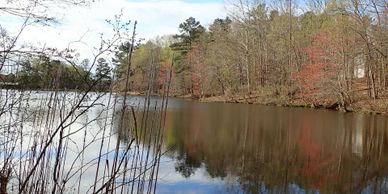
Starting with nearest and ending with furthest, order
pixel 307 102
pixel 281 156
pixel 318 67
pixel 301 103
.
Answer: pixel 281 156, pixel 318 67, pixel 307 102, pixel 301 103

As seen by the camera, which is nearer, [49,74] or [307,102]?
[49,74]

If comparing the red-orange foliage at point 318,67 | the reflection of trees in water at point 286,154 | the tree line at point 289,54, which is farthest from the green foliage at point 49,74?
the red-orange foliage at point 318,67

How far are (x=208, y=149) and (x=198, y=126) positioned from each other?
5107 mm

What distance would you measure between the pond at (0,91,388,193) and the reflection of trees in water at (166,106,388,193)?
2cm

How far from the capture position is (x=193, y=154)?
36.5ft

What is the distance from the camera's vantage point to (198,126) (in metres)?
17.0

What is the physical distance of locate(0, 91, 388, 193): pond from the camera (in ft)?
18.0

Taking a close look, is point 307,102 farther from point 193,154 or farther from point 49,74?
point 49,74

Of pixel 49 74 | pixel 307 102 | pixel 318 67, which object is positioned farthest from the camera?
pixel 307 102

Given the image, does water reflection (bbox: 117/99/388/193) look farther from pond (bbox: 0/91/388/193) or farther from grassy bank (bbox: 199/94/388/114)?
grassy bank (bbox: 199/94/388/114)

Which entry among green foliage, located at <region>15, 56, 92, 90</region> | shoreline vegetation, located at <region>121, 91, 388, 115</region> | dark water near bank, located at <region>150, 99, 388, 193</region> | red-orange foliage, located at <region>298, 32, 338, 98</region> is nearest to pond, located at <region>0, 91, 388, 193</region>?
dark water near bank, located at <region>150, 99, 388, 193</region>

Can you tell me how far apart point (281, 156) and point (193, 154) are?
7.60ft

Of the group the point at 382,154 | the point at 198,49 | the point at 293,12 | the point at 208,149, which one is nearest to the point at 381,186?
the point at 382,154

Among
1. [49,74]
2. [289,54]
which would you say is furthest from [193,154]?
[289,54]
